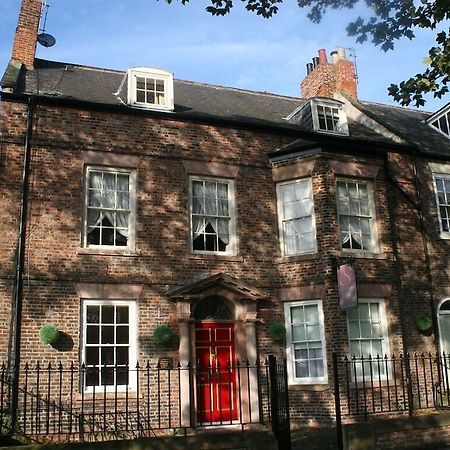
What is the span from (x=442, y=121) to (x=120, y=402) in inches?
573

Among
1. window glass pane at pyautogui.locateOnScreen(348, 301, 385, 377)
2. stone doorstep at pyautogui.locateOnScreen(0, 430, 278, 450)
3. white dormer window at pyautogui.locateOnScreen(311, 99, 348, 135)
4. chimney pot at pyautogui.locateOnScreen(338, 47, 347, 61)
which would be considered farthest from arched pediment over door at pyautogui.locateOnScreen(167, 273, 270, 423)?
chimney pot at pyautogui.locateOnScreen(338, 47, 347, 61)

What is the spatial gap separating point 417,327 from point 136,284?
7.63 meters

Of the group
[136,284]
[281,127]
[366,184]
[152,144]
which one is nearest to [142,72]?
[152,144]

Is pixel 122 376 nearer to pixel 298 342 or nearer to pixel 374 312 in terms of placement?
pixel 298 342

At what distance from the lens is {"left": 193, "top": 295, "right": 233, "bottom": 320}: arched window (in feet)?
44.5

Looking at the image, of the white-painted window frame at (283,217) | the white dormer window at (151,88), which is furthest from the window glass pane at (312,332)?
the white dormer window at (151,88)

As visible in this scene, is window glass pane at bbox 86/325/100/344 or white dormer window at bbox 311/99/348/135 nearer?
window glass pane at bbox 86/325/100/344

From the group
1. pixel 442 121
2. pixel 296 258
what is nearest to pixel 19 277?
pixel 296 258

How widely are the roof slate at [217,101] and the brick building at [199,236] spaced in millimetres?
150

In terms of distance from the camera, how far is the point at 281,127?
1546cm

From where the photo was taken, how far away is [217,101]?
17.9 m

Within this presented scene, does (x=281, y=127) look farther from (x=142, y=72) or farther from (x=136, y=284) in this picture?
(x=136, y=284)

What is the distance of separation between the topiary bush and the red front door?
3285mm

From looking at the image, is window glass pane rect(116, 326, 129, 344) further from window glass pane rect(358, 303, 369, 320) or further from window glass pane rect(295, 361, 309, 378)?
window glass pane rect(358, 303, 369, 320)
